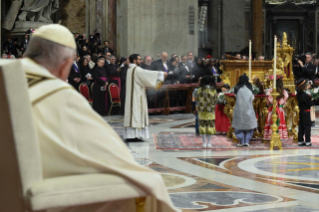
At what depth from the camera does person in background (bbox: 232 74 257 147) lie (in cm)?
1031

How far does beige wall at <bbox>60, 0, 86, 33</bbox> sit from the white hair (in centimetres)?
1952

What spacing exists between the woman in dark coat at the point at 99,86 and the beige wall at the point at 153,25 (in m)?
1.31

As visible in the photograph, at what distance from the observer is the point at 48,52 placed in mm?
2623

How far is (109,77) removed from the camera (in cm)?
1647

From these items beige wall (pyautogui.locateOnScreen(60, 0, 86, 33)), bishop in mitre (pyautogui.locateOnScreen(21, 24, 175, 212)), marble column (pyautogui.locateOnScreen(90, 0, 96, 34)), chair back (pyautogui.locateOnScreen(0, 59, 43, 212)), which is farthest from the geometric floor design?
marble column (pyautogui.locateOnScreen(90, 0, 96, 34))

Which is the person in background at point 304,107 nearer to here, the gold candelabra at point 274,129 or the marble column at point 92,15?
the gold candelabra at point 274,129

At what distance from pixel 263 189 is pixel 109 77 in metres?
10.5

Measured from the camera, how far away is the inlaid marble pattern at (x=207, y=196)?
220 inches

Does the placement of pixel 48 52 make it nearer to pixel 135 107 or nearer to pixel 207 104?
pixel 207 104

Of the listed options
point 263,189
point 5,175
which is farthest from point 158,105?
point 5,175

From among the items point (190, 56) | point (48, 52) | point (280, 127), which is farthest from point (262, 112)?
point (48, 52)

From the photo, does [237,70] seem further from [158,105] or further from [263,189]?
[263,189]

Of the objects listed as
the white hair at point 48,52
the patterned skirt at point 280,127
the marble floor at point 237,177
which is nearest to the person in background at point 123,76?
the marble floor at point 237,177

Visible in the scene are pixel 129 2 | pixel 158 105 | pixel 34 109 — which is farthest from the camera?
pixel 158 105
